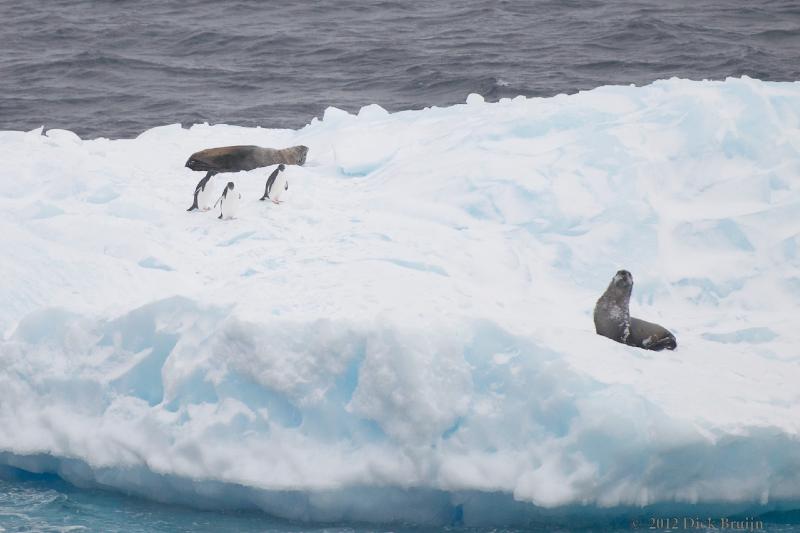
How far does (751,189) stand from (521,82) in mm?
9055

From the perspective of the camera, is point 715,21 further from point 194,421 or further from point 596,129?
point 194,421

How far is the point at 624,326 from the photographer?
6.86 m

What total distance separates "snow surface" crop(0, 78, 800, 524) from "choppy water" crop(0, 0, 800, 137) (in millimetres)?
7465

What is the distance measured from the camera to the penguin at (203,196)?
890cm

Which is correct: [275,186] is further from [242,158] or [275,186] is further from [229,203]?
[242,158]

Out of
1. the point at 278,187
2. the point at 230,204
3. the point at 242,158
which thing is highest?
the point at 242,158

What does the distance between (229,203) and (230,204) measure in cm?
1

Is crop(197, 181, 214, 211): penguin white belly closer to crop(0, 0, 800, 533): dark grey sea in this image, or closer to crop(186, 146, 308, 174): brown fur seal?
crop(186, 146, 308, 174): brown fur seal

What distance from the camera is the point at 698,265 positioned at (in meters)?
8.09

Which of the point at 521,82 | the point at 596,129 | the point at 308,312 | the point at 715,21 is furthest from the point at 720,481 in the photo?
the point at 715,21

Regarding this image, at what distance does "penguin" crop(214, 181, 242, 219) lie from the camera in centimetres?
866

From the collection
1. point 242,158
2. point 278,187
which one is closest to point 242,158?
point 242,158

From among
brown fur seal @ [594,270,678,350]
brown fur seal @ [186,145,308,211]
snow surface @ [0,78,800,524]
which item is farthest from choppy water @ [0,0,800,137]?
brown fur seal @ [594,270,678,350]

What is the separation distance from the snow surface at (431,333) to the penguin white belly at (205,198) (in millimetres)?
186
